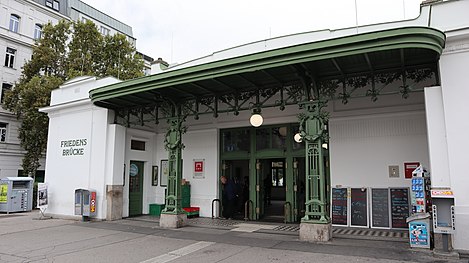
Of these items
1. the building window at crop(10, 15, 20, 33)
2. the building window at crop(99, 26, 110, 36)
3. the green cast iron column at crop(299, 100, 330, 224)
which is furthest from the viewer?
the building window at crop(99, 26, 110, 36)

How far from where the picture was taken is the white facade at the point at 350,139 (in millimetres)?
6922

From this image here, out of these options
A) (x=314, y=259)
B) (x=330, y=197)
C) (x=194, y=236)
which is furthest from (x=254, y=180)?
(x=314, y=259)

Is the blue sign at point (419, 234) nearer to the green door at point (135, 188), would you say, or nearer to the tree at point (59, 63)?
the green door at point (135, 188)

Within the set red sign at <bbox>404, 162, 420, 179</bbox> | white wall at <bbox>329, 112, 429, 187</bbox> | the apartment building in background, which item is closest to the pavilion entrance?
white wall at <bbox>329, 112, 429, 187</bbox>

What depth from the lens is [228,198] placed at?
12.1 m

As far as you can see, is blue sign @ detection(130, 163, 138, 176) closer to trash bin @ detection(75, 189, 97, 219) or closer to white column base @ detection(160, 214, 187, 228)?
trash bin @ detection(75, 189, 97, 219)

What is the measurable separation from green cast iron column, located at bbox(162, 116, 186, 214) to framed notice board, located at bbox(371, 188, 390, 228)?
5654 millimetres

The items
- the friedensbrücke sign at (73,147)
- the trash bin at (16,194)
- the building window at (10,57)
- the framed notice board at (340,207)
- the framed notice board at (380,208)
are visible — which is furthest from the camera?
the building window at (10,57)

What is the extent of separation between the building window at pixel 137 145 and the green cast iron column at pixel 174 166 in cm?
329

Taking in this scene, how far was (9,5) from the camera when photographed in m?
23.7

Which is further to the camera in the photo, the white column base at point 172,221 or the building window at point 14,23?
the building window at point 14,23

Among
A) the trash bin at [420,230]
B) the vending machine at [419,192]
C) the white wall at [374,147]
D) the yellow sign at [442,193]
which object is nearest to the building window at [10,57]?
the white wall at [374,147]

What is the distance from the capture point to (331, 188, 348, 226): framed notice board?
32.2 feet

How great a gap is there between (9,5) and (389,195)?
88.8 ft
